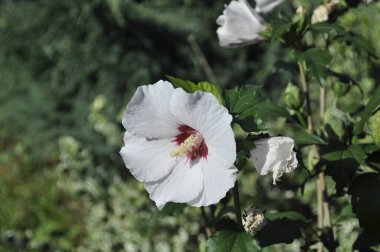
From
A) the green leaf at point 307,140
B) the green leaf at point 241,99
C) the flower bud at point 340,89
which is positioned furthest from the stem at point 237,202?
the flower bud at point 340,89

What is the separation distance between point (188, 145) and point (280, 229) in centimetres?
40

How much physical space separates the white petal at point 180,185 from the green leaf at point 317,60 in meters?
0.39

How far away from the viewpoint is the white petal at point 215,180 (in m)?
0.84

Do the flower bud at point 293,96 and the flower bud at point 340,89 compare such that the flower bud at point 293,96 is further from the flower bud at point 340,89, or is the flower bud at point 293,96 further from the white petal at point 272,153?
the white petal at point 272,153

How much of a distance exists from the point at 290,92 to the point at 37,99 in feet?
9.14

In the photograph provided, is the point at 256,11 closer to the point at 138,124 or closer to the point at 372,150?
the point at 372,150

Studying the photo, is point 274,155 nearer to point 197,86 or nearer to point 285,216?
point 197,86

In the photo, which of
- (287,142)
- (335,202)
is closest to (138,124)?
(287,142)

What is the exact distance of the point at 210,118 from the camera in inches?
33.0

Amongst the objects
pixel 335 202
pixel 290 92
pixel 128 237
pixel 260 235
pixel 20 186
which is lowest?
pixel 20 186

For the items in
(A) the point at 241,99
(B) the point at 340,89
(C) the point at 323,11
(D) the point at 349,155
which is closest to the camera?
(A) the point at 241,99

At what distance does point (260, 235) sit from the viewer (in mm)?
1148

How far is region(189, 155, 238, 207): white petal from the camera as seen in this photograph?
84 centimetres

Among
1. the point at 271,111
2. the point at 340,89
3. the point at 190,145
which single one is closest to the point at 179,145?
the point at 190,145
